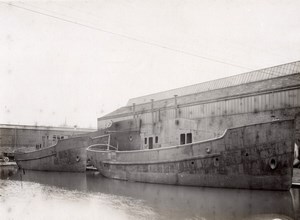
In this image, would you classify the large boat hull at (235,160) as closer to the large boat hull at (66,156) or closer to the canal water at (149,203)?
the canal water at (149,203)

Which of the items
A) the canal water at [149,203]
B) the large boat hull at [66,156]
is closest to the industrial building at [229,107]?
the canal water at [149,203]

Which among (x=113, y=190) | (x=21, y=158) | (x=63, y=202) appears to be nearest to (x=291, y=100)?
(x=113, y=190)

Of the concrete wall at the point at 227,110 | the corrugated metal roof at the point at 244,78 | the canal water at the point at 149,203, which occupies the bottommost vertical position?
the canal water at the point at 149,203

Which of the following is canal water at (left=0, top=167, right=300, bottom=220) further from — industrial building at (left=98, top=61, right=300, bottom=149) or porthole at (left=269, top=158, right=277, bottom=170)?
industrial building at (left=98, top=61, right=300, bottom=149)

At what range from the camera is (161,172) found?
45.1ft

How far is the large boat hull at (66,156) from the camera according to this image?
1959 centimetres

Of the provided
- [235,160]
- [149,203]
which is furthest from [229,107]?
[149,203]

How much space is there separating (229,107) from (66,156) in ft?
39.7

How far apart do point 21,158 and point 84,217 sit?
19584 mm

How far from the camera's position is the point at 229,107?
20.5m

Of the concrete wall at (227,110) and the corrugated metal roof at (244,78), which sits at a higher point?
the corrugated metal roof at (244,78)

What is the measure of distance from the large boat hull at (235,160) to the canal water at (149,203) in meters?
0.44

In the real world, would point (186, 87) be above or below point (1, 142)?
above

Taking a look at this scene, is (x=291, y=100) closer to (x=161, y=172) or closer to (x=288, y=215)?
(x=161, y=172)
